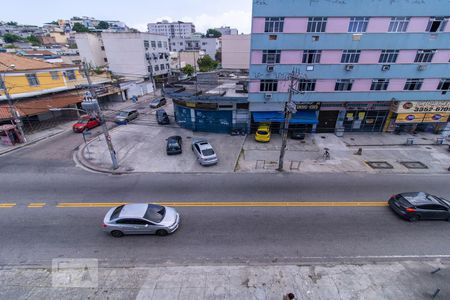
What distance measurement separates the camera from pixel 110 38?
48.8m

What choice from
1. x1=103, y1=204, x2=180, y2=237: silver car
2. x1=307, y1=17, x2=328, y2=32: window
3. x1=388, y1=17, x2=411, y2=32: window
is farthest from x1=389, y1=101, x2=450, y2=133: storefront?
x1=103, y1=204, x2=180, y2=237: silver car

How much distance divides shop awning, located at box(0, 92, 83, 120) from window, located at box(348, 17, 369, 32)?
32.8 metres

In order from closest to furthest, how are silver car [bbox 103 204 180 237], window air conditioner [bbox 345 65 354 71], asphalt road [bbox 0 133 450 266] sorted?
asphalt road [bbox 0 133 450 266] → silver car [bbox 103 204 180 237] → window air conditioner [bbox 345 65 354 71]

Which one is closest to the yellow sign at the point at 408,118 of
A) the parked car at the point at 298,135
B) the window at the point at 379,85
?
the window at the point at 379,85

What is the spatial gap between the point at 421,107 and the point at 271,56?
19.0 metres

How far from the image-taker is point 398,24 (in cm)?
2077

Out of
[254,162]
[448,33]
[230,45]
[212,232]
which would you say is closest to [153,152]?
[254,162]

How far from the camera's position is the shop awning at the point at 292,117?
78.0ft

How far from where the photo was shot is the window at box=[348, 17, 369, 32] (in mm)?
20570

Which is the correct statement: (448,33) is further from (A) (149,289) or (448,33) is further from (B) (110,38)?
(B) (110,38)

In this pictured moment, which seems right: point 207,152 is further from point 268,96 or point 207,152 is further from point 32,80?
point 32,80

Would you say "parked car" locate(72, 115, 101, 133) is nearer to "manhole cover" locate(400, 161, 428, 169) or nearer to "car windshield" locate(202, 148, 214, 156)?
"car windshield" locate(202, 148, 214, 156)

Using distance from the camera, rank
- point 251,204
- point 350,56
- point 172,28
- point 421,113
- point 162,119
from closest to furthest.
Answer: point 251,204, point 350,56, point 421,113, point 162,119, point 172,28

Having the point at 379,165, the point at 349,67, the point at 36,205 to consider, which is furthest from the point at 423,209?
the point at 36,205
